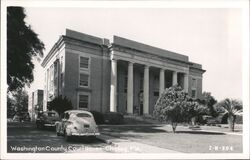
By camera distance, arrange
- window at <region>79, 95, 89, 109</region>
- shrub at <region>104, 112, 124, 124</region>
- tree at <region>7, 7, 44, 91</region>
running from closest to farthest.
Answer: tree at <region>7, 7, 44, 91</region>
shrub at <region>104, 112, 124, 124</region>
window at <region>79, 95, 89, 109</region>

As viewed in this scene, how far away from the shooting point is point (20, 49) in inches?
723

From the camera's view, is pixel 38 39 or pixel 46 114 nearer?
pixel 46 114

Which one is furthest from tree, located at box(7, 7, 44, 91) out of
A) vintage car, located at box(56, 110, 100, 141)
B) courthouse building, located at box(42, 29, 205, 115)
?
courthouse building, located at box(42, 29, 205, 115)

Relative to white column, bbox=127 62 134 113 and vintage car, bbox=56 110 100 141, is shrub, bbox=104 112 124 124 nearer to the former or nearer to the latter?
white column, bbox=127 62 134 113

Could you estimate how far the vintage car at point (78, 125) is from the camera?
13148 millimetres

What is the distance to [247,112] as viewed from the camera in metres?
11.1

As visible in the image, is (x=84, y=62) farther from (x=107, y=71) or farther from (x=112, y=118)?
(x=112, y=118)

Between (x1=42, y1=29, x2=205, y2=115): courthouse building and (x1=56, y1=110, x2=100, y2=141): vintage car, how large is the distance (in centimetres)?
1416

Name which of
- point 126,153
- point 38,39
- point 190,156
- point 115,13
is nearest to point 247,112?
point 190,156

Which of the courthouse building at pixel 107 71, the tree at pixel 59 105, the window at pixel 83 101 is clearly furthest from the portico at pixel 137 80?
the tree at pixel 59 105

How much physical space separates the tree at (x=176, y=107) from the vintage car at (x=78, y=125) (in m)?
5.94

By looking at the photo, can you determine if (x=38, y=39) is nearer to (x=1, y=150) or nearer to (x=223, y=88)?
(x=1, y=150)

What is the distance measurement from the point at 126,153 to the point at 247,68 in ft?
17.5

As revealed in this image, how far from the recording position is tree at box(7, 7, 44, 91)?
16.3 m
